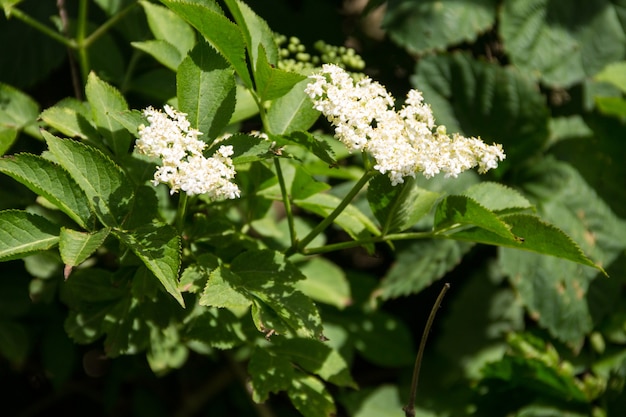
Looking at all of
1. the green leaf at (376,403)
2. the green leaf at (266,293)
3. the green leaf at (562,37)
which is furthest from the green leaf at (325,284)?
the green leaf at (562,37)

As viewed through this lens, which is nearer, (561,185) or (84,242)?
(84,242)

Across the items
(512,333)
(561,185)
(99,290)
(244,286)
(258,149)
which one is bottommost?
→ (512,333)

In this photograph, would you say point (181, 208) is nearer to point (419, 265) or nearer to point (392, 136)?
point (392, 136)

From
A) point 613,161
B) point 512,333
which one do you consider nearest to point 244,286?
point 512,333

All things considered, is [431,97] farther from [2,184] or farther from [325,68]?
[2,184]

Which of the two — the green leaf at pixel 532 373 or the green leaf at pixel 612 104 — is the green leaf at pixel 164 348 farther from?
the green leaf at pixel 612 104

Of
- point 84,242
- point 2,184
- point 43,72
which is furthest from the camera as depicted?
point 43,72
